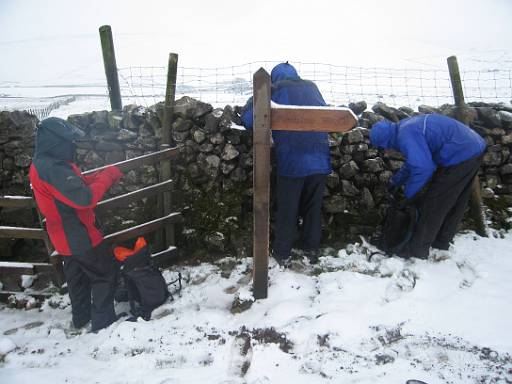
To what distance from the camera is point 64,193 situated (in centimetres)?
352

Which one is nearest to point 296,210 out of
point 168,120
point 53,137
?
point 168,120

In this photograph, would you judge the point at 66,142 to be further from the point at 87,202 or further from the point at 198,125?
the point at 198,125

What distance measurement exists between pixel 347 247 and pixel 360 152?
1.42m

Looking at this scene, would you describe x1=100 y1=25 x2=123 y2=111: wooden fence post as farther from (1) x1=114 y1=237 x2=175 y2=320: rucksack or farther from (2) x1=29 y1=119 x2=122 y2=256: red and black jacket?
(1) x1=114 y1=237 x2=175 y2=320: rucksack

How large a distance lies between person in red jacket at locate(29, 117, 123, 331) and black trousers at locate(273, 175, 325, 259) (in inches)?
78.0

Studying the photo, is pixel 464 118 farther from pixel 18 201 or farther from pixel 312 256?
pixel 18 201

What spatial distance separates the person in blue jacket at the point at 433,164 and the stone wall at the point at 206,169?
787 mm

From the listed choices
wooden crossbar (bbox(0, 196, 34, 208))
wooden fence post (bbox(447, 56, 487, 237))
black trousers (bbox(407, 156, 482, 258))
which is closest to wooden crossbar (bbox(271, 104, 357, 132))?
black trousers (bbox(407, 156, 482, 258))

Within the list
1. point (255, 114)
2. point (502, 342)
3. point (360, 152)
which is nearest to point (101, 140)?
point (255, 114)

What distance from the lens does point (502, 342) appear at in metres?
3.37

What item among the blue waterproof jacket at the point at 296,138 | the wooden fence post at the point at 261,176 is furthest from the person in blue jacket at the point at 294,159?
the wooden fence post at the point at 261,176

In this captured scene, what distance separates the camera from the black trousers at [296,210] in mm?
4406

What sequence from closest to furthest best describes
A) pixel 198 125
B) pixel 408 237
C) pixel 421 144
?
1. pixel 421 144
2. pixel 408 237
3. pixel 198 125

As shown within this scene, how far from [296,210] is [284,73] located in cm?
168
